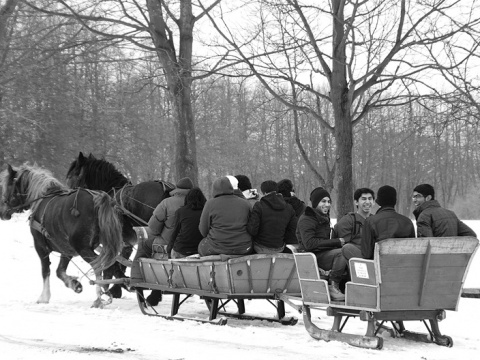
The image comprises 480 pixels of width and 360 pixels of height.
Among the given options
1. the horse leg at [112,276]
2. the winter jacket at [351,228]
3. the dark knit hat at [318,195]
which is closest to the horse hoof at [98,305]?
the horse leg at [112,276]

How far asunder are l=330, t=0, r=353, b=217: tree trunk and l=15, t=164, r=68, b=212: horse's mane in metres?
4.34

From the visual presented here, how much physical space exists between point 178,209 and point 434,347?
397 cm

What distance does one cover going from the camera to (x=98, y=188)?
Result: 12.2 meters

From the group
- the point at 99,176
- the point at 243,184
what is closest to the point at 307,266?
the point at 243,184

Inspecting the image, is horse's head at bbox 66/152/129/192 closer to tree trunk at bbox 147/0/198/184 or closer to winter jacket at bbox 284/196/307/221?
tree trunk at bbox 147/0/198/184

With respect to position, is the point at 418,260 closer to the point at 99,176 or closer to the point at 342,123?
the point at 342,123

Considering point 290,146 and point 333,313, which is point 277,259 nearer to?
point 333,313

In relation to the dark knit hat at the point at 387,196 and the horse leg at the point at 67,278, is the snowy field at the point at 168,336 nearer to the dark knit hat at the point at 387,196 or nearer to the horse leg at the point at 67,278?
the horse leg at the point at 67,278

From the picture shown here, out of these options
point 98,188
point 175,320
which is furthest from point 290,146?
point 175,320

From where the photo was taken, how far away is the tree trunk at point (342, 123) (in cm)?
1154

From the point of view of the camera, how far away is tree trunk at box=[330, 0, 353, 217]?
1154 centimetres

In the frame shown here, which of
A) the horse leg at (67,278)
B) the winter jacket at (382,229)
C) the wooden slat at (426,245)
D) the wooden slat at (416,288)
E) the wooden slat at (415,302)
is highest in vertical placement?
the winter jacket at (382,229)

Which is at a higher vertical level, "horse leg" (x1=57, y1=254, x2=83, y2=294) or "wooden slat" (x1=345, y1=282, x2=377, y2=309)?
"wooden slat" (x1=345, y1=282, x2=377, y2=309)

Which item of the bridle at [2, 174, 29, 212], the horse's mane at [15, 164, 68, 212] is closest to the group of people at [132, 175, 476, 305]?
the horse's mane at [15, 164, 68, 212]
